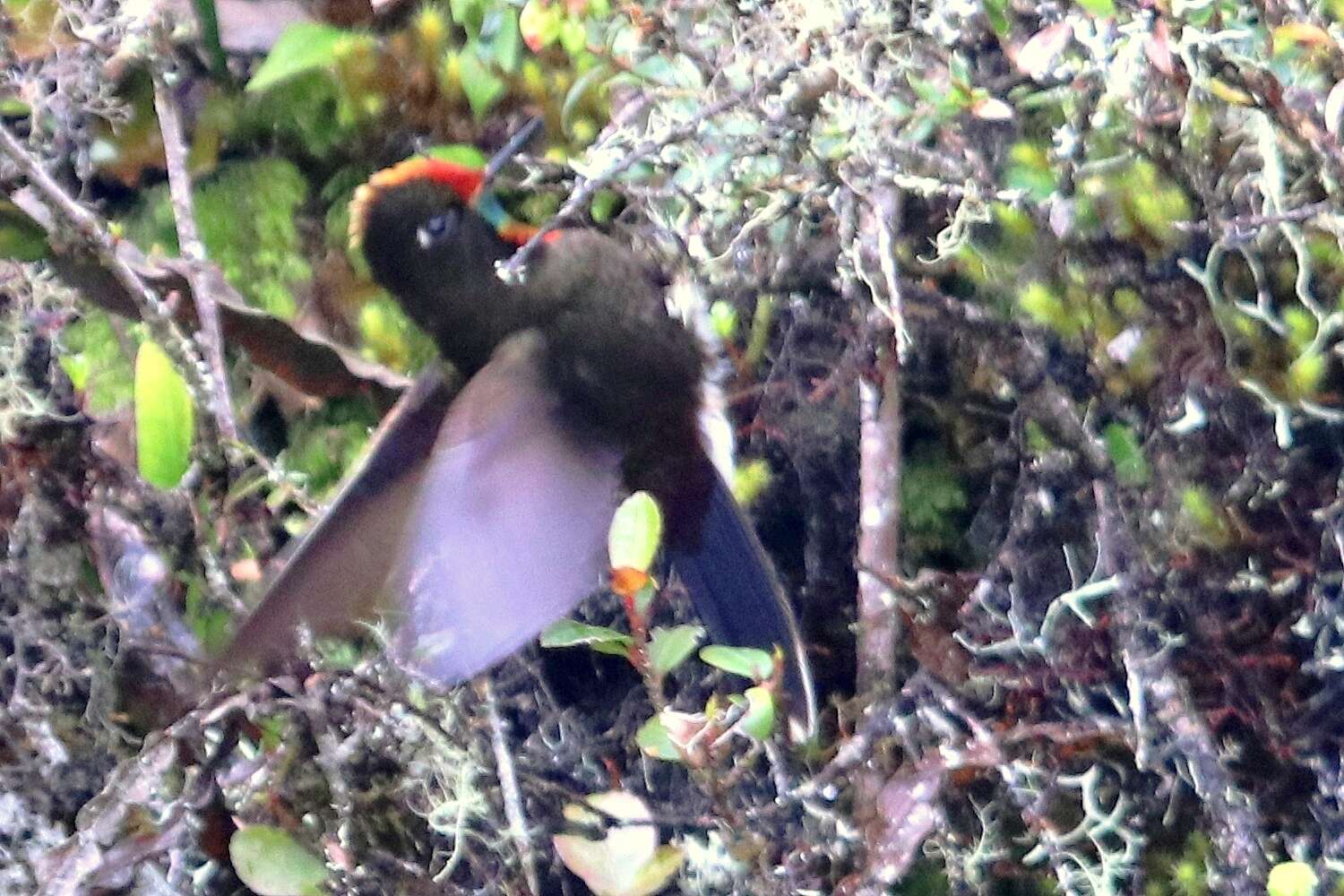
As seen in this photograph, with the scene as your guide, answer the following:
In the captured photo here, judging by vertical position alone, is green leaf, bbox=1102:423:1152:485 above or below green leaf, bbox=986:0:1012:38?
below

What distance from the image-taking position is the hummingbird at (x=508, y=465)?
3.35 ft

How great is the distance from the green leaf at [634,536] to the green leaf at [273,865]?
31cm

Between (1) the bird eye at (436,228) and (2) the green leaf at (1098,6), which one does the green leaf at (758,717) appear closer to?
(2) the green leaf at (1098,6)

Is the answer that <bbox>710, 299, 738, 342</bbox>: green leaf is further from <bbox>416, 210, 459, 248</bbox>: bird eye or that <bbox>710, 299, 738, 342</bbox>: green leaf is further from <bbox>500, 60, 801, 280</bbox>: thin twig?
<bbox>416, 210, 459, 248</bbox>: bird eye

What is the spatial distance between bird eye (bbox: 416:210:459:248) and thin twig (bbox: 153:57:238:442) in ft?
0.96

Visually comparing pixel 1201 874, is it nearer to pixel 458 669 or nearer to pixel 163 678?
pixel 458 669

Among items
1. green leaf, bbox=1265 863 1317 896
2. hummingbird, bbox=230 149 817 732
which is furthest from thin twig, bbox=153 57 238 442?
green leaf, bbox=1265 863 1317 896

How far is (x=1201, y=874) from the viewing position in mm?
994

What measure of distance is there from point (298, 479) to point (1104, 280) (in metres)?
0.68

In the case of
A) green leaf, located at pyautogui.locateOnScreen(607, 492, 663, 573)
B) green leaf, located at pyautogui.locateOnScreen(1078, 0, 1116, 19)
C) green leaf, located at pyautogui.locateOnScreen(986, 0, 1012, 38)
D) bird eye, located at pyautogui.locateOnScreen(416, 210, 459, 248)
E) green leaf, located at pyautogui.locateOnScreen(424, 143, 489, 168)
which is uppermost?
green leaf, located at pyautogui.locateOnScreen(1078, 0, 1116, 19)

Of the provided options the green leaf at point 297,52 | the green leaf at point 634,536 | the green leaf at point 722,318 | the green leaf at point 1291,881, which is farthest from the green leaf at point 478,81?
the green leaf at point 1291,881

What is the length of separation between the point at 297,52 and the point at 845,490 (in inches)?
27.0

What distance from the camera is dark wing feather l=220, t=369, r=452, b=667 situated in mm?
997

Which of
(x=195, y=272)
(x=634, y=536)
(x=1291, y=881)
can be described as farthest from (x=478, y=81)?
(x=1291, y=881)
